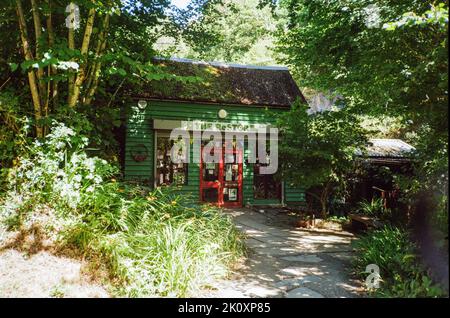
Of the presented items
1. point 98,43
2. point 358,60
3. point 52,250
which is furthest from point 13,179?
point 358,60

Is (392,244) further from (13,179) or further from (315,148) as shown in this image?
(13,179)

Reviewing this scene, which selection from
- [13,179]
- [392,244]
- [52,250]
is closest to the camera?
[52,250]

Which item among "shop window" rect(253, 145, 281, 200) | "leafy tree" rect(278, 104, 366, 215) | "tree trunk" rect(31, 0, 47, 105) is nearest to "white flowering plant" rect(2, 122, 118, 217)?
"tree trunk" rect(31, 0, 47, 105)

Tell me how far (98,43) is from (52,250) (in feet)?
13.7

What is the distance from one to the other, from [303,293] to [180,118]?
8.00m

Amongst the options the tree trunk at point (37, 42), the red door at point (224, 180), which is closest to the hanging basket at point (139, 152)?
the red door at point (224, 180)

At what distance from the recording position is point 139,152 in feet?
35.4

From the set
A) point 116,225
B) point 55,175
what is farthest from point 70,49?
point 116,225

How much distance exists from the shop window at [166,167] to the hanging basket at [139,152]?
0.42m

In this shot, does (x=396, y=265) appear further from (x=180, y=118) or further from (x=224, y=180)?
(x=180, y=118)

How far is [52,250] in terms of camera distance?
483 centimetres

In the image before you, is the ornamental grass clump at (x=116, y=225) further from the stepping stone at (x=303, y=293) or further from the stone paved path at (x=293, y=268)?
the stepping stone at (x=303, y=293)

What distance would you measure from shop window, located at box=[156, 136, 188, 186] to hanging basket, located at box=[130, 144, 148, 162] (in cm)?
42

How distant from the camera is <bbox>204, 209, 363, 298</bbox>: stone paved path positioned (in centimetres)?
438
